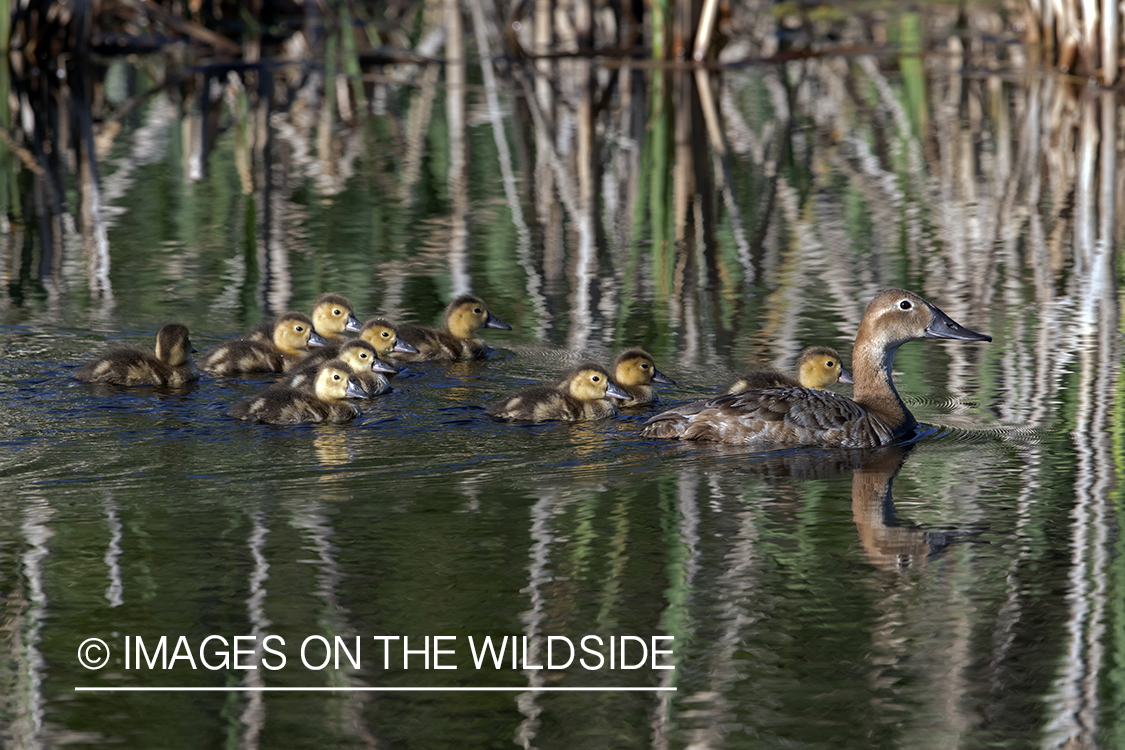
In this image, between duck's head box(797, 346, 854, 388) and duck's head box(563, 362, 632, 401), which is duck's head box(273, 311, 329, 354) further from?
duck's head box(797, 346, 854, 388)

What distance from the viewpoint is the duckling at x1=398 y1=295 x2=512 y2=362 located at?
Answer: 25.7 ft

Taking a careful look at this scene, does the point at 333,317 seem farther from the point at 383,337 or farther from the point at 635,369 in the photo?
the point at 635,369

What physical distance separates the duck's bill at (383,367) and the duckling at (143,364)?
0.81m

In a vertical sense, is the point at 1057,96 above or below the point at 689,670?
above

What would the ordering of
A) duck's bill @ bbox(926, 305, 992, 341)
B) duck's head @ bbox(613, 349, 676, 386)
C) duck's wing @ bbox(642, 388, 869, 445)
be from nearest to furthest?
1. duck's wing @ bbox(642, 388, 869, 445)
2. duck's bill @ bbox(926, 305, 992, 341)
3. duck's head @ bbox(613, 349, 676, 386)

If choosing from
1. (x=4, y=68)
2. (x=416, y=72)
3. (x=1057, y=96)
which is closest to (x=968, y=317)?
(x=1057, y=96)

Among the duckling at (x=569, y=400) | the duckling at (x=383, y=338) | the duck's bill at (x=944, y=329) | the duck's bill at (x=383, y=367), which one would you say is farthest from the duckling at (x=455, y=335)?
the duck's bill at (x=944, y=329)

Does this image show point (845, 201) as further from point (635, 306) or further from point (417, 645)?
point (417, 645)

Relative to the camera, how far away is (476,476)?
5.87 metres

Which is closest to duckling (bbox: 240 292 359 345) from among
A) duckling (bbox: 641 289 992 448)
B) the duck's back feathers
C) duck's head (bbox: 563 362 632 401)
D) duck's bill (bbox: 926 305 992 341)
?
duck's head (bbox: 563 362 632 401)

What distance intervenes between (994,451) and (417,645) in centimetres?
275

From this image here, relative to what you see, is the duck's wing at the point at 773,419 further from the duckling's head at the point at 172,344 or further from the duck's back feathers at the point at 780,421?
the duckling's head at the point at 172,344

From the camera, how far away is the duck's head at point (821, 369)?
7137mm

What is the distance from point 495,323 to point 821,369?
1701 mm
